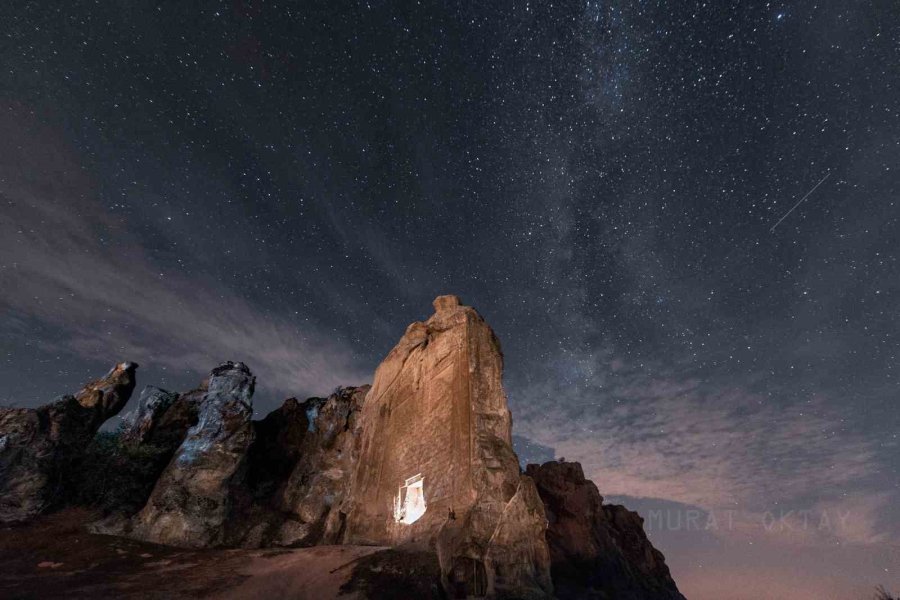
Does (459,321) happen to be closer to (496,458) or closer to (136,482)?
(496,458)

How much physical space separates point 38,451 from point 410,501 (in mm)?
20018

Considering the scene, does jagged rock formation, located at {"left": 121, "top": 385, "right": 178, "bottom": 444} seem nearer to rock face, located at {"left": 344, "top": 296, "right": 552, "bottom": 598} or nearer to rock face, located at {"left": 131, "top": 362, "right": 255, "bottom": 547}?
rock face, located at {"left": 131, "top": 362, "right": 255, "bottom": 547}

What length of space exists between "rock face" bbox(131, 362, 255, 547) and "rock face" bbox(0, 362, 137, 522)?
4669 mm

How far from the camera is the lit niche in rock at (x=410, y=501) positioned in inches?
745

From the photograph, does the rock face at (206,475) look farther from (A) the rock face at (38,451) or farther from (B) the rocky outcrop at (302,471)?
(A) the rock face at (38,451)

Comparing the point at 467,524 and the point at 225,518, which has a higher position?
the point at 467,524

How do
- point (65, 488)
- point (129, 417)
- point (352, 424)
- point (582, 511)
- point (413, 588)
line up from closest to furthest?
1. point (413, 588)
2. point (65, 488)
3. point (129, 417)
4. point (352, 424)
5. point (582, 511)

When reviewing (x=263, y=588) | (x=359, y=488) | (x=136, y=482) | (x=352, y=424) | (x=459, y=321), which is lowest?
(x=263, y=588)

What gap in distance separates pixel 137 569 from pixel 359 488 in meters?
11.2

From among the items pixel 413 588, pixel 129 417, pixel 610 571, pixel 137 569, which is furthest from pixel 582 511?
pixel 129 417

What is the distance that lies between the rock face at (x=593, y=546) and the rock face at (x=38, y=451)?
37.1 meters

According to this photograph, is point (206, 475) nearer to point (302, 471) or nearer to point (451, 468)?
point (302, 471)

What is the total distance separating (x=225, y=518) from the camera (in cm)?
2178

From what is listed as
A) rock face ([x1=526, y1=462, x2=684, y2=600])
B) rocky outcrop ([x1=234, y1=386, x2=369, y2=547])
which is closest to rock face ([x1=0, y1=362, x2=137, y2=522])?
rocky outcrop ([x1=234, y1=386, x2=369, y2=547])
